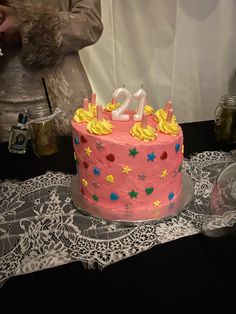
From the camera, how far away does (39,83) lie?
1.25 meters

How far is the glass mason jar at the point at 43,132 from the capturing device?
1.16 m

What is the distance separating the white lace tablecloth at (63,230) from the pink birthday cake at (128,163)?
4 centimetres

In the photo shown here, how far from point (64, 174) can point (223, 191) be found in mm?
511

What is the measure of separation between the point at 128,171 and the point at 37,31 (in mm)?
626

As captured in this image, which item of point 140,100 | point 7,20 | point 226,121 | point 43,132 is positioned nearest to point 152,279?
point 140,100

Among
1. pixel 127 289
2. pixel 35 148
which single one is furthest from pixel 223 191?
pixel 35 148

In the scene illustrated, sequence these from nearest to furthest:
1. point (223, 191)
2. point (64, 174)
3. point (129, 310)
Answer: point (129, 310) < point (223, 191) < point (64, 174)

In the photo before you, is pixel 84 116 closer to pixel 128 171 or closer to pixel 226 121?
pixel 128 171

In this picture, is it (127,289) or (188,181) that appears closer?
(127,289)

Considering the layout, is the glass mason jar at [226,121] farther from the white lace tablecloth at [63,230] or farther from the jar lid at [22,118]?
the jar lid at [22,118]

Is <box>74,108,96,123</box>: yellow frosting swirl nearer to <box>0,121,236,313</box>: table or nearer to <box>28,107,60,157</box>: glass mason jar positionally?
<box>28,107,60,157</box>: glass mason jar

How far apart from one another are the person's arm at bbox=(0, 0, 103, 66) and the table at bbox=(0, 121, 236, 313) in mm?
780

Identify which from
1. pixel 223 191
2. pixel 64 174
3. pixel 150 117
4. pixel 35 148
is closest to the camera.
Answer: pixel 223 191

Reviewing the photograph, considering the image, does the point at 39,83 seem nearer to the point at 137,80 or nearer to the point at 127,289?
the point at 137,80
